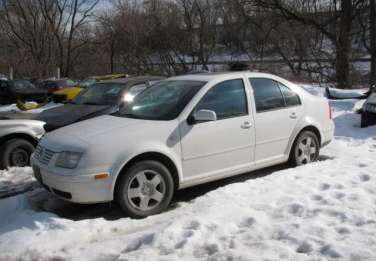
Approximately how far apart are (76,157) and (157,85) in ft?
6.36

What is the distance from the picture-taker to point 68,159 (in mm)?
4574

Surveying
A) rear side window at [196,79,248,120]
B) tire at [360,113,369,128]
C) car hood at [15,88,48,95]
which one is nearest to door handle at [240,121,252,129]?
rear side window at [196,79,248,120]

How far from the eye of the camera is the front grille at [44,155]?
4.80 metres

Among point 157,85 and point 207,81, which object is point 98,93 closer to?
point 157,85

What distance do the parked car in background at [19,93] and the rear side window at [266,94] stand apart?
17288mm

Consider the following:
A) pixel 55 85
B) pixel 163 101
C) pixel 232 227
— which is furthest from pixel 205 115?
pixel 55 85

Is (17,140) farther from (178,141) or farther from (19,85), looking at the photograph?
(19,85)

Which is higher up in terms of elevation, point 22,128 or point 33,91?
point 33,91

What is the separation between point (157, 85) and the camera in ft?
19.9

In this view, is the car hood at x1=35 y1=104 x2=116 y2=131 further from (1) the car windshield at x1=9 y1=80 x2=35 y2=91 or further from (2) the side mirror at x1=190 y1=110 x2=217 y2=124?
(1) the car windshield at x1=9 y1=80 x2=35 y2=91

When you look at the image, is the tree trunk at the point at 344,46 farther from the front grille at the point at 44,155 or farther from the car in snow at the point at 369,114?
the front grille at the point at 44,155

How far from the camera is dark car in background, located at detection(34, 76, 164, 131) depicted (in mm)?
8344

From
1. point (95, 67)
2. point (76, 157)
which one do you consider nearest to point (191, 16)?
point (95, 67)

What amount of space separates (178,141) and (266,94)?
5.34 feet
